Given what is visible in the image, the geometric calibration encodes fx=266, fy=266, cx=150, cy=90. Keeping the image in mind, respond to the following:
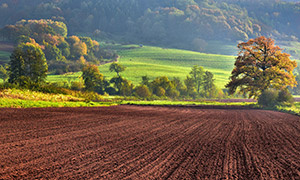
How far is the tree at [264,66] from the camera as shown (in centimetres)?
4512

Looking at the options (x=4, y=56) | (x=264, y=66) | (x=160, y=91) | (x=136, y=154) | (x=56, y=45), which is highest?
(x=56, y=45)

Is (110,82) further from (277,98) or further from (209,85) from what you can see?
(277,98)

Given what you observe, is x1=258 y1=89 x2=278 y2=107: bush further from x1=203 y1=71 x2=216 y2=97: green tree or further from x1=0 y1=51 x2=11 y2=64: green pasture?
x1=0 y1=51 x2=11 y2=64: green pasture

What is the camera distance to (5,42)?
6619 inches

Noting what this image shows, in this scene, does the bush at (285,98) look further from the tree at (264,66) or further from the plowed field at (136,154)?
the plowed field at (136,154)

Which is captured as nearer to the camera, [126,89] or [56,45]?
[126,89]

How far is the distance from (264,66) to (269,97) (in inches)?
240

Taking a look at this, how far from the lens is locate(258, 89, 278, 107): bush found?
144 ft

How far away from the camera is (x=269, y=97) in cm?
4406

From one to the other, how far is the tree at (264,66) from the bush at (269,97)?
67.3 inches

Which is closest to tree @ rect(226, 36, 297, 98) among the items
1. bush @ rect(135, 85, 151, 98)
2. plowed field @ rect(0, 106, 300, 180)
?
bush @ rect(135, 85, 151, 98)

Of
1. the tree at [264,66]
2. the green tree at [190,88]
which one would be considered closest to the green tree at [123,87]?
the green tree at [190,88]

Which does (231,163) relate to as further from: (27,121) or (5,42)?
(5,42)

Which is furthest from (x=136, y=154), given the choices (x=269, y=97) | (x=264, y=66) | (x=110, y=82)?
(x=110, y=82)
